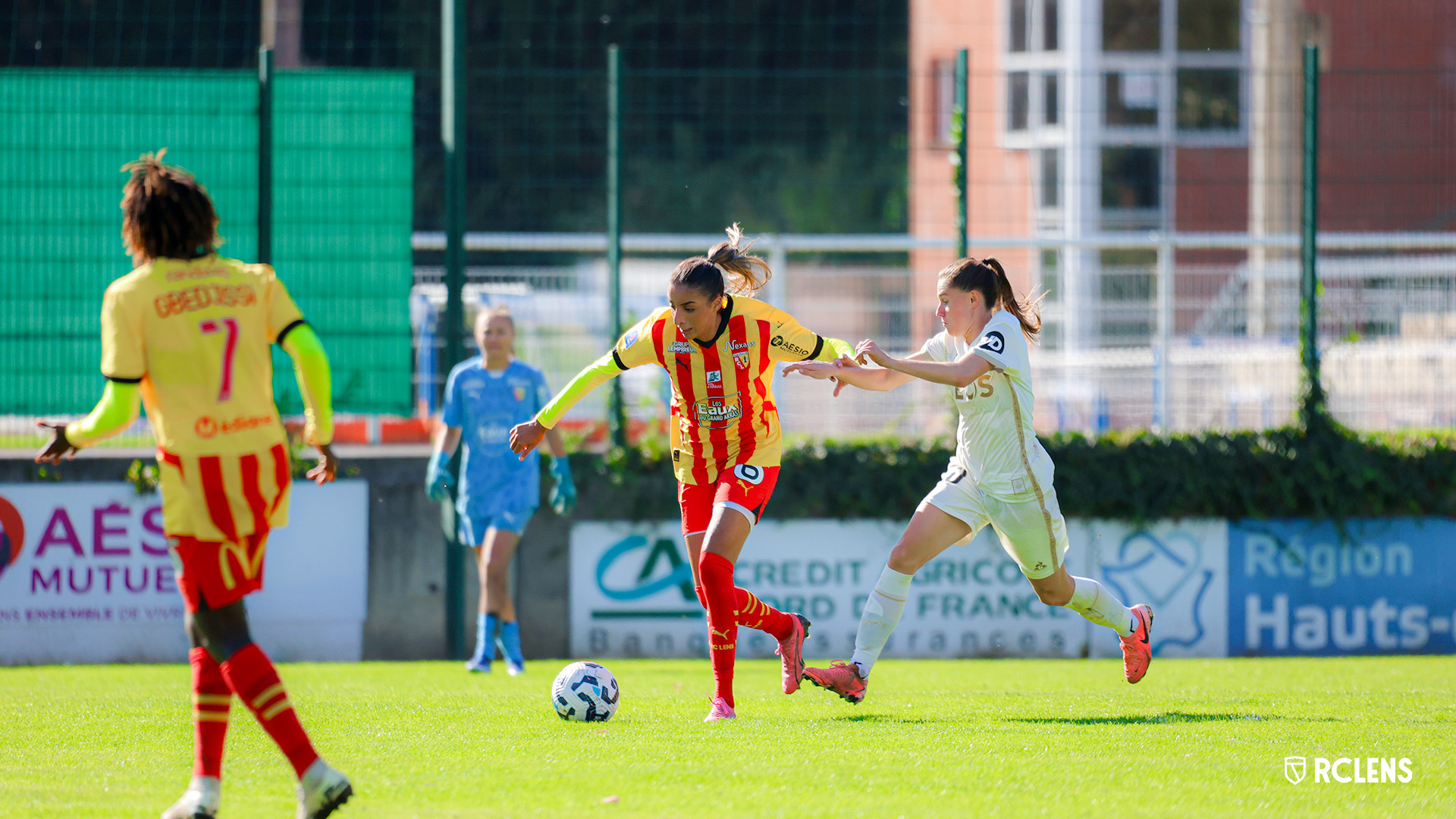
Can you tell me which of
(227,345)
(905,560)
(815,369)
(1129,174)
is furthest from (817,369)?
(1129,174)

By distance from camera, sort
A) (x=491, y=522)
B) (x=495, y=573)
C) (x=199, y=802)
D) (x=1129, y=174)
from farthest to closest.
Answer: (x=1129, y=174) → (x=491, y=522) → (x=495, y=573) → (x=199, y=802)

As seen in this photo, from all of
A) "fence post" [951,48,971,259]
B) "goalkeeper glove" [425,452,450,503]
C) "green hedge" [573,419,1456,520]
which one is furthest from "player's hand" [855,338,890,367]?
"fence post" [951,48,971,259]

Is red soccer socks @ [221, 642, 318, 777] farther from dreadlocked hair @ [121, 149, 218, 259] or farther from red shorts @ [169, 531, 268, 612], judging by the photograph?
dreadlocked hair @ [121, 149, 218, 259]

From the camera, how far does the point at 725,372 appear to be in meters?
6.06

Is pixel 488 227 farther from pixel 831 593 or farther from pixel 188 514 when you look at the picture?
pixel 188 514

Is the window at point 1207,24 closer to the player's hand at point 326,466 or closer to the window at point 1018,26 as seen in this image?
the window at point 1018,26

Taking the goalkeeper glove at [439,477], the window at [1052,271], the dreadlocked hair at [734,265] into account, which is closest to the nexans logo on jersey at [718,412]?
the dreadlocked hair at [734,265]

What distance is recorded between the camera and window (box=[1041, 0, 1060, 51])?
74.6ft

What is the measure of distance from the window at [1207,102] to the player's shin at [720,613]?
16.8 meters

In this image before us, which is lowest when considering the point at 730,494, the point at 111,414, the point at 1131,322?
the point at 730,494

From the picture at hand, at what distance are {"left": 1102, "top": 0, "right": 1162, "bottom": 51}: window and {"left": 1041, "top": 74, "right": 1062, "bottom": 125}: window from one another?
256 centimetres

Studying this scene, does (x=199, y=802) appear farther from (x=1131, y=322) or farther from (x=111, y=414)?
(x=1131, y=322)

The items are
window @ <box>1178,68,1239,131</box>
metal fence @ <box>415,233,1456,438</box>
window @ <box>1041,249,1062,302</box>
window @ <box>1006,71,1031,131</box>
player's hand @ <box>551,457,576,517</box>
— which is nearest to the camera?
player's hand @ <box>551,457,576,517</box>

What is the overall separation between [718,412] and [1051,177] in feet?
42.3
